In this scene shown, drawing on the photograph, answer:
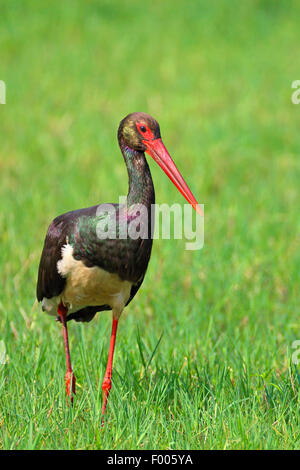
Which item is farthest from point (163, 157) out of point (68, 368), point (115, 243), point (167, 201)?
point (167, 201)

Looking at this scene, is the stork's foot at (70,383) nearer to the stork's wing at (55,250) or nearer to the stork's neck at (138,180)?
the stork's wing at (55,250)

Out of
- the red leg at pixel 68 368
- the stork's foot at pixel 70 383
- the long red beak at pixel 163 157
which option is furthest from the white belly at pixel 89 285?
the long red beak at pixel 163 157

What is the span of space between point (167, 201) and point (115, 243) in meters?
4.15

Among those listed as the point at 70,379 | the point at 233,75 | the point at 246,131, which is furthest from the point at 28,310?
the point at 233,75

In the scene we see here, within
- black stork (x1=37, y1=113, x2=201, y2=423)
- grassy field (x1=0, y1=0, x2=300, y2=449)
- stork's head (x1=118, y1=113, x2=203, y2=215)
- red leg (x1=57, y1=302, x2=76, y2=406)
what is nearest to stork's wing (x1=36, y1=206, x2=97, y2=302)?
black stork (x1=37, y1=113, x2=201, y2=423)

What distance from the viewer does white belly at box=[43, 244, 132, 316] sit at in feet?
10.9

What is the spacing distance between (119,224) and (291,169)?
19.3ft

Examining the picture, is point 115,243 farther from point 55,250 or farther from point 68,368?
point 68,368

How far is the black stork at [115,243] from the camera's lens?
10.6 feet

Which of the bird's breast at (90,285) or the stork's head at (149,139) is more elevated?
the stork's head at (149,139)

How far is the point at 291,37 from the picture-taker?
14.7 meters

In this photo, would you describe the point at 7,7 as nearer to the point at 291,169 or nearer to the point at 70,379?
the point at 291,169

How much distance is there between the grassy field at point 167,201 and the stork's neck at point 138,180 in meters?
0.89

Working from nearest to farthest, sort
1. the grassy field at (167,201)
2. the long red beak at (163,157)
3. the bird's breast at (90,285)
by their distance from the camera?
the long red beak at (163,157) → the bird's breast at (90,285) → the grassy field at (167,201)
